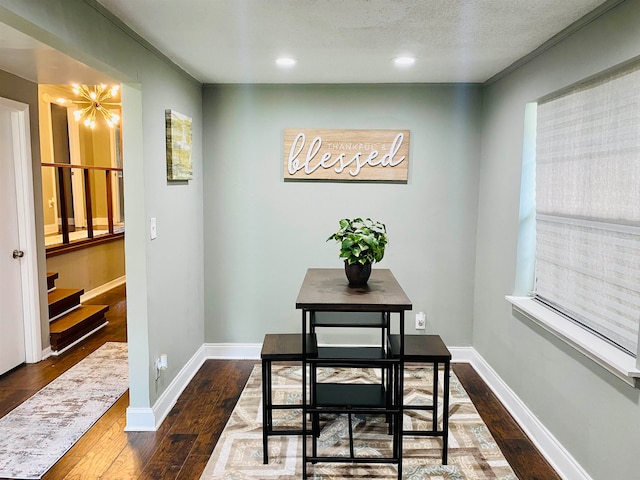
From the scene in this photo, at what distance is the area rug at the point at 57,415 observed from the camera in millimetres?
2527

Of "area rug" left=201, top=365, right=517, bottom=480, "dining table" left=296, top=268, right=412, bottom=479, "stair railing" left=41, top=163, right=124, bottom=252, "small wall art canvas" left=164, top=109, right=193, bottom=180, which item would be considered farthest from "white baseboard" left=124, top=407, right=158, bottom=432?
"stair railing" left=41, top=163, right=124, bottom=252

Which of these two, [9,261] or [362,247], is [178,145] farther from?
[9,261]

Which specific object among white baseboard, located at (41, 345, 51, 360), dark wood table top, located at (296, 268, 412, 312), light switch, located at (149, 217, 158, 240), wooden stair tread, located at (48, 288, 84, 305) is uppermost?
light switch, located at (149, 217, 158, 240)

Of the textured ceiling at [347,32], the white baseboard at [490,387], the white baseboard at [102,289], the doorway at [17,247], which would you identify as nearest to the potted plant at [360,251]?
the textured ceiling at [347,32]

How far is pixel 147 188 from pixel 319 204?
155 centimetres

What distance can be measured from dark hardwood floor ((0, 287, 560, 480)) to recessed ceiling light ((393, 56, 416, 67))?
232 cm

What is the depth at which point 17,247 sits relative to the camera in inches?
149

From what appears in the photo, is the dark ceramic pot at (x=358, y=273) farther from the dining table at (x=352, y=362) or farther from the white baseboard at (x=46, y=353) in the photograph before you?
the white baseboard at (x=46, y=353)

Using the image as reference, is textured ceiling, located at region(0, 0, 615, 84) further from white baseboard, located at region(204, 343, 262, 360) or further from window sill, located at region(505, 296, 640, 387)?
white baseboard, located at region(204, 343, 262, 360)

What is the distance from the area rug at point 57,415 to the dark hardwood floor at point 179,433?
0.27 feet

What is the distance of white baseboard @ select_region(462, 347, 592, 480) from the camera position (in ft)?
7.64

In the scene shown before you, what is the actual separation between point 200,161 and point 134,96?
123 centimetres

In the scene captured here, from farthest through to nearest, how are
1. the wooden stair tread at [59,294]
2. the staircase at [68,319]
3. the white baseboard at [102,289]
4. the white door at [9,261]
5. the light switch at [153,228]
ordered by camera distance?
the white baseboard at [102,289] < the wooden stair tread at [59,294] < the staircase at [68,319] < the white door at [9,261] < the light switch at [153,228]

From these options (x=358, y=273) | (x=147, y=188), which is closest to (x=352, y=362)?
(x=358, y=273)
